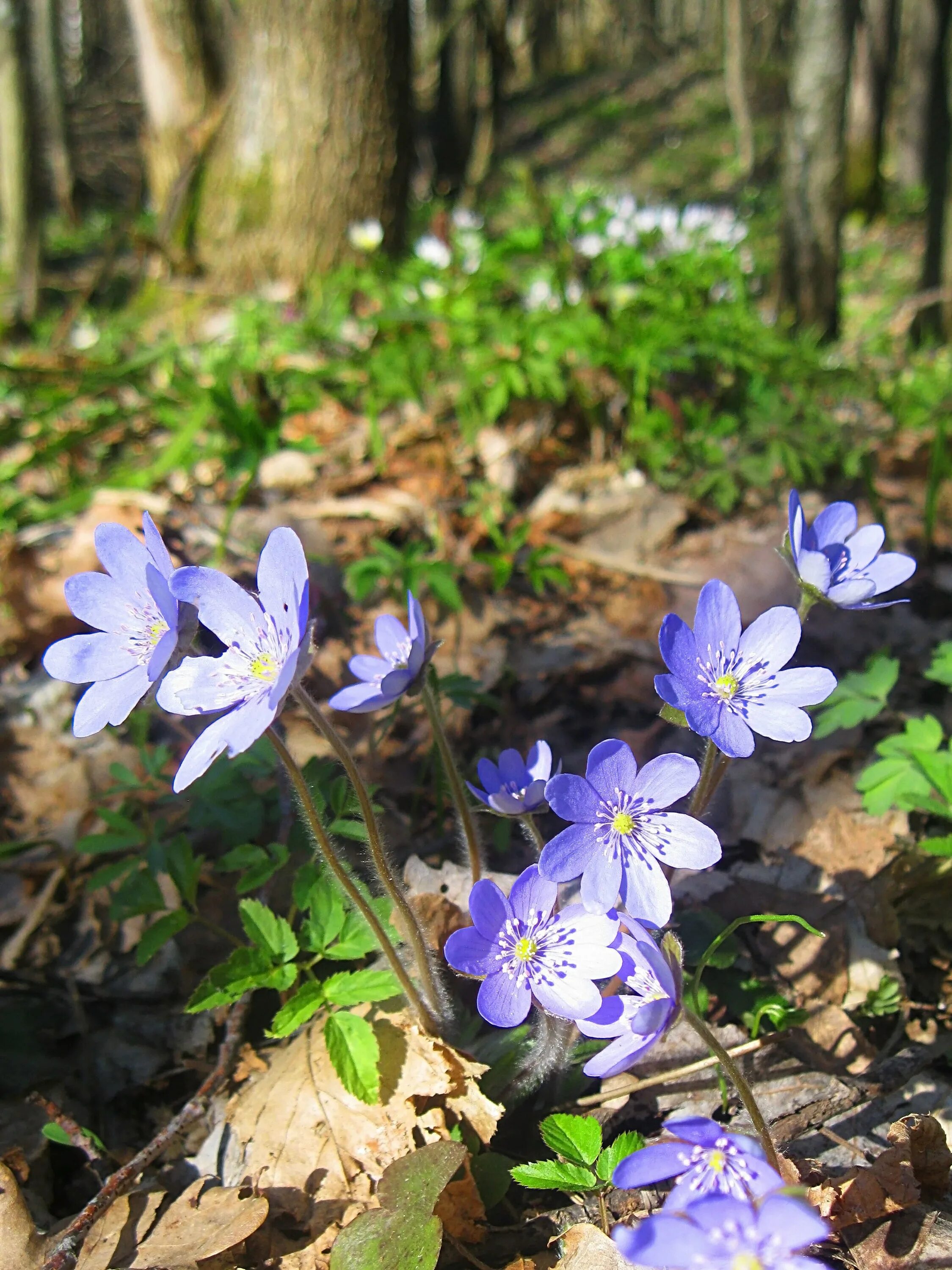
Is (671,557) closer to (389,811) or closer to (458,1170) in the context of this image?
A: (389,811)

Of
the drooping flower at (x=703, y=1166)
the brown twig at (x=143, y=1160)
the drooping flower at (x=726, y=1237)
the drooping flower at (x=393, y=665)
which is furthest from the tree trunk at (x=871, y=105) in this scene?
the drooping flower at (x=726, y=1237)

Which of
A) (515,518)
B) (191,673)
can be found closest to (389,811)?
(191,673)

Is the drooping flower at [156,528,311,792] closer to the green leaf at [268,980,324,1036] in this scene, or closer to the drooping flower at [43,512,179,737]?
the drooping flower at [43,512,179,737]

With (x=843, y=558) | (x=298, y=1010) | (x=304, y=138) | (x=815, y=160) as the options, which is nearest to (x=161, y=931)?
(x=298, y=1010)

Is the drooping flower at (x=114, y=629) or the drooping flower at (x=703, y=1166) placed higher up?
the drooping flower at (x=114, y=629)

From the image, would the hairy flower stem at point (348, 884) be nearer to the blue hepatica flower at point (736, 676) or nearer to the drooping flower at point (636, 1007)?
the drooping flower at point (636, 1007)
